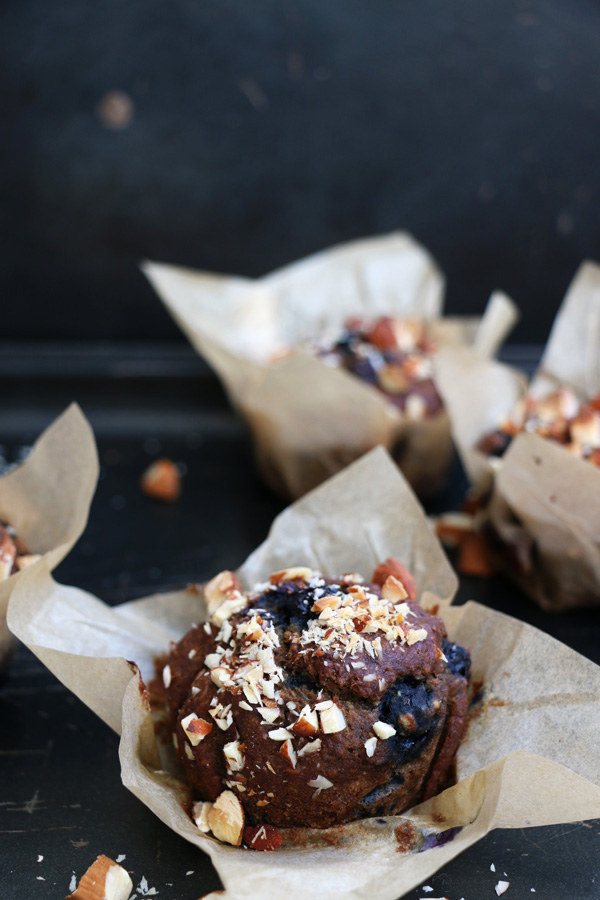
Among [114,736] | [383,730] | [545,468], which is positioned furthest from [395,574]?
[114,736]

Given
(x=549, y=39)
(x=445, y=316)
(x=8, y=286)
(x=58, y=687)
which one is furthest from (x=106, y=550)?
(x=549, y=39)

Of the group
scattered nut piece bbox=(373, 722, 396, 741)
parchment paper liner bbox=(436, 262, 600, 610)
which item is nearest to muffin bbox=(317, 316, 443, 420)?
parchment paper liner bbox=(436, 262, 600, 610)

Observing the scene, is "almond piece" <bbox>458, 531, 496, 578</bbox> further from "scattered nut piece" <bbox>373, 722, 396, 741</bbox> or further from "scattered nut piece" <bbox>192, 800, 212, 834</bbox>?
"scattered nut piece" <bbox>192, 800, 212, 834</bbox>

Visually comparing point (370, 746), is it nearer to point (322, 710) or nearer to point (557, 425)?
point (322, 710)

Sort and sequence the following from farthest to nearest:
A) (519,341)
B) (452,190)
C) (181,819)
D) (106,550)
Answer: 1. (519,341)
2. (452,190)
3. (106,550)
4. (181,819)

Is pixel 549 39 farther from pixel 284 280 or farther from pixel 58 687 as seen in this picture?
pixel 58 687

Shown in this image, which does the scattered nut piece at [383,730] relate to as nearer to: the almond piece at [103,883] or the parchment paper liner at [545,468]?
the almond piece at [103,883]
